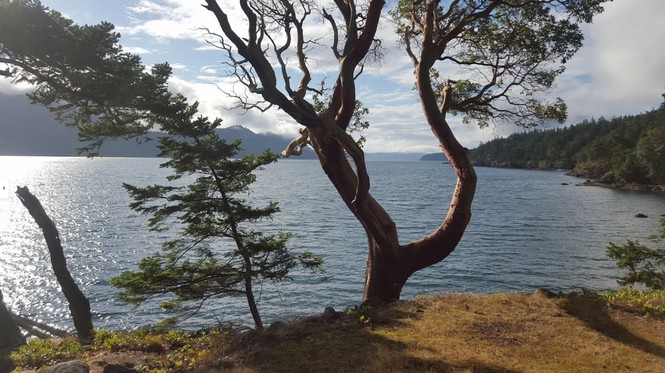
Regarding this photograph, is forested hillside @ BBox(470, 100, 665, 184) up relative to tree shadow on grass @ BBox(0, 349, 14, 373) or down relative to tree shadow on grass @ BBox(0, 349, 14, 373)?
up

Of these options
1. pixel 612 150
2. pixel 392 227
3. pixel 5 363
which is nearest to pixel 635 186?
pixel 612 150

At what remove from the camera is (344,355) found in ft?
26.3

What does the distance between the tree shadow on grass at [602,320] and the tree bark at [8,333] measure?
→ 17.3 meters

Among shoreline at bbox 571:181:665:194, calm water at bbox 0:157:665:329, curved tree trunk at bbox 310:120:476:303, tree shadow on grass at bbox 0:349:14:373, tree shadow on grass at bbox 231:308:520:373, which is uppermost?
curved tree trunk at bbox 310:120:476:303

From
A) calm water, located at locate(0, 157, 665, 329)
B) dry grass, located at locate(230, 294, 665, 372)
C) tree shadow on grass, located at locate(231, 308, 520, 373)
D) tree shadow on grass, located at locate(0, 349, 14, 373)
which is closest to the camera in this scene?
tree shadow on grass, located at locate(231, 308, 520, 373)

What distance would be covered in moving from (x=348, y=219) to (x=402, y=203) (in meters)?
21.0

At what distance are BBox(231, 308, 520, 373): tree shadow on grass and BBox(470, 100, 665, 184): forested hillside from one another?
4404 centimetres

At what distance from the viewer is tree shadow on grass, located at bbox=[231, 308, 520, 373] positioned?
23.8ft

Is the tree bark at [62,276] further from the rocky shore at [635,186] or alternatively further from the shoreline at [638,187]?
the rocky shore at [635,186]

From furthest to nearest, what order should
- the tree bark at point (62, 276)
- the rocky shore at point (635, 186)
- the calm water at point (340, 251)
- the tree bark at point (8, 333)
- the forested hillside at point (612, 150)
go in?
the rocky shore at point (635, 186) < the forested hillside at point (612, 150) < the calm water at point (340, 251) < the tree bark at point (62, 276) < the tree bark at point (8, 333)

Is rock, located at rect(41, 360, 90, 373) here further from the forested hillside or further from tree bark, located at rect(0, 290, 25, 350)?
the forested hillside

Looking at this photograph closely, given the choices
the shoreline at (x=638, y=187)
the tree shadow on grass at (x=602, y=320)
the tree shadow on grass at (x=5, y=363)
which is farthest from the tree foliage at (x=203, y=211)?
the shoreline at (x=638, y=187)

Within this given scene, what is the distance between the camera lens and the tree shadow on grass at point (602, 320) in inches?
325

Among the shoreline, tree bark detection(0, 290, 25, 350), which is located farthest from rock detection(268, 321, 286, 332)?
the shoreline
